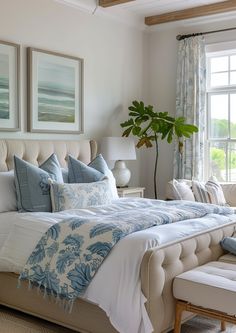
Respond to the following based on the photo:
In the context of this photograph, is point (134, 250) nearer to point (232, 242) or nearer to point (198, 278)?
point (198, 278)

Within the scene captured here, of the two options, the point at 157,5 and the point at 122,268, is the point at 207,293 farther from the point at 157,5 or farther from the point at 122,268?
the point at 157,5

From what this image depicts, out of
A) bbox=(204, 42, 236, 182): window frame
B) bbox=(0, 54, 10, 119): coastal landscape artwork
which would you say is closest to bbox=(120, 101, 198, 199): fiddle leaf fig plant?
bbox=(204, 42, 236, 182): window frame

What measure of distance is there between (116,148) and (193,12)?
1960 millimetres

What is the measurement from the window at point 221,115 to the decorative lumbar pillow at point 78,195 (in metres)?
2.35

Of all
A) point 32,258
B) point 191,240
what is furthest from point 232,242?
point 32,258

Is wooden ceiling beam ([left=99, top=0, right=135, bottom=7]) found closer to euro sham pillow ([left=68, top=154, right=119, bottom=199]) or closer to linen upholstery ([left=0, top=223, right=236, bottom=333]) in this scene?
euro sham pillow ([left=68, top=154, right=119, bottom=199])

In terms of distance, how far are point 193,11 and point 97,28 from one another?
1.20 metres

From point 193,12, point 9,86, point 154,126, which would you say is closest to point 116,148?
point 154,126

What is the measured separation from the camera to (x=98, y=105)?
5668 mm

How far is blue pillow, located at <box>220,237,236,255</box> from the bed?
1.5 inches

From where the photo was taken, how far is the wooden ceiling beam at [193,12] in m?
5.47

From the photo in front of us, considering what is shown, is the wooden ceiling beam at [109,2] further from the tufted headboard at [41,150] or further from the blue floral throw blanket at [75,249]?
the blue floral throw blanket at [75,249]

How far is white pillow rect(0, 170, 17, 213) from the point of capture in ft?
12.8

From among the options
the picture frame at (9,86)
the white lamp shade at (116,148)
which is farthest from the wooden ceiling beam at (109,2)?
the white lamp shade at (116,148)
